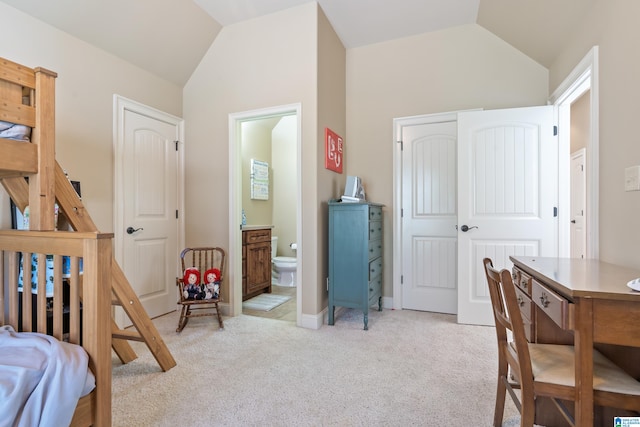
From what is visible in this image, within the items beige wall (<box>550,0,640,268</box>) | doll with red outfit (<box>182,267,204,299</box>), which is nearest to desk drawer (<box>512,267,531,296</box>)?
beige wall (<box>550,0,640,268</box>)

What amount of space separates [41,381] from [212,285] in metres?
1.89

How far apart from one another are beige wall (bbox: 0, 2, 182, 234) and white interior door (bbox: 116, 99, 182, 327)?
154mm

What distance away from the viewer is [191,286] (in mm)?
2887

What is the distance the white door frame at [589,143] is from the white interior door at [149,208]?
355 cm

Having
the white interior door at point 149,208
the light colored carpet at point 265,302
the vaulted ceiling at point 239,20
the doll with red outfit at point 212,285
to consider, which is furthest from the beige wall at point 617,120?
the white interior door at point 149,208

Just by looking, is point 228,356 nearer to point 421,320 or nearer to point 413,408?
point 413,408

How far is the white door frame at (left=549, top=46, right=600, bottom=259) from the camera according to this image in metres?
1.98

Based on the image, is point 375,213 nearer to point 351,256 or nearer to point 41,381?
point 351,256

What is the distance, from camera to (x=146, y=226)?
3.13 m

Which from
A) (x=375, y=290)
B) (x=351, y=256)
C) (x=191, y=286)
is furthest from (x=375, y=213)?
(x=191, y=286)

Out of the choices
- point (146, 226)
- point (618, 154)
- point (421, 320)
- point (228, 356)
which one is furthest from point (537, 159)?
point (146, 226)

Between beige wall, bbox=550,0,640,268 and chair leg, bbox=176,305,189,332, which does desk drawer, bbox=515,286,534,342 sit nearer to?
beige wall, bbox=550,0,640,268

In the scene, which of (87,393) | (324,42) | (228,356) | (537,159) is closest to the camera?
(87,393)

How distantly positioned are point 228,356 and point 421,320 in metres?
1.84
